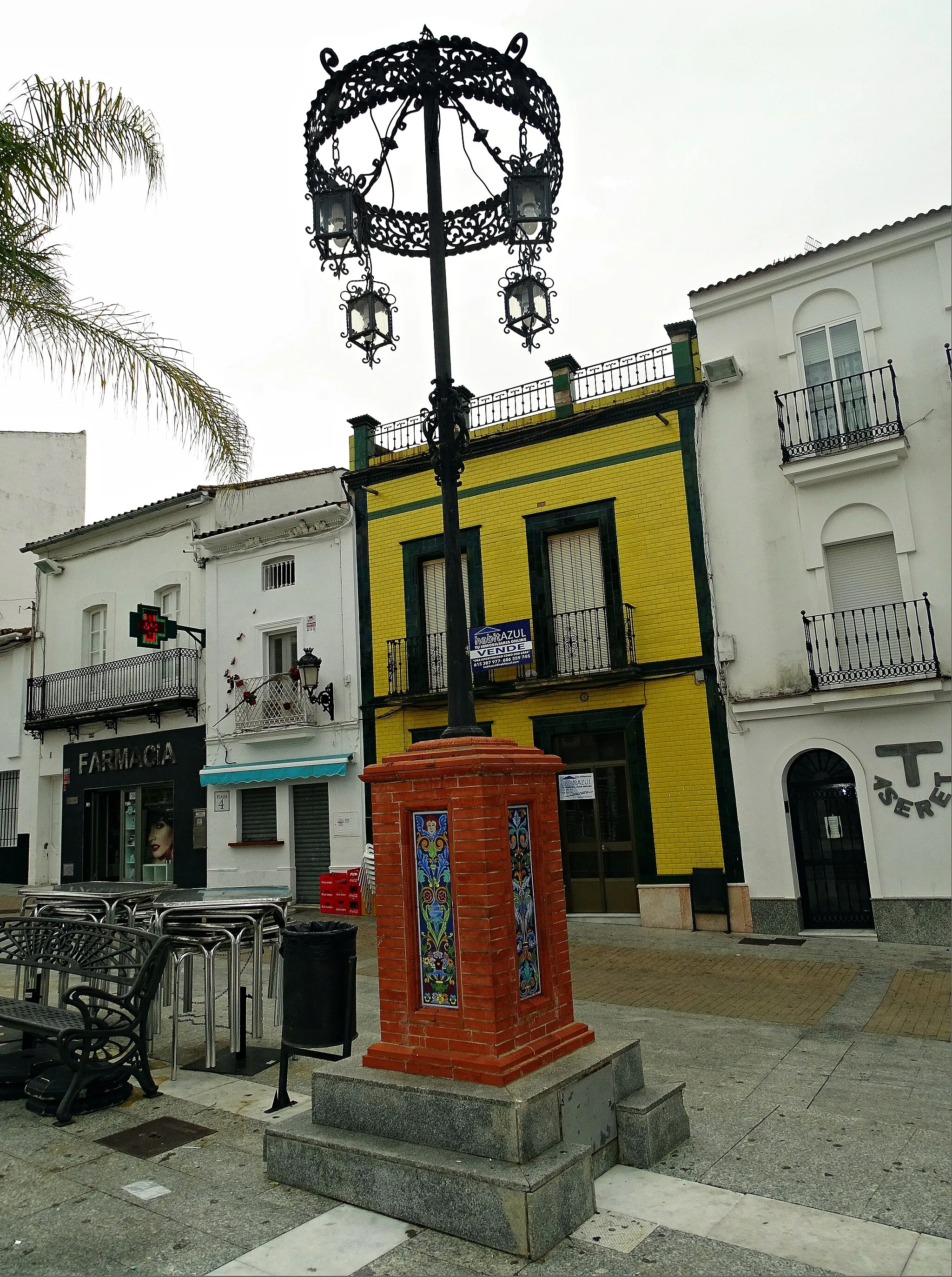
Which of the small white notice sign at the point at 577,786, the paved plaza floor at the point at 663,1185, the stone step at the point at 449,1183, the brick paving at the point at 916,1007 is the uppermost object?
the small white notice sign at the point at 577,786

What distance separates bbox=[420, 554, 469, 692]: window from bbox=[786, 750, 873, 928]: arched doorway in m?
5.95

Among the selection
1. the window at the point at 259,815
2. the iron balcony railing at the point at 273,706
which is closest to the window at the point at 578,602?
the iron balcony railing at the point at 273,706

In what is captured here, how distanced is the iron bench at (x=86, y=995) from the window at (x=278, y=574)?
1172cm

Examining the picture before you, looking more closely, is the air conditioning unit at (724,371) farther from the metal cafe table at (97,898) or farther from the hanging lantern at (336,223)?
the metal cafe table at (97,898)

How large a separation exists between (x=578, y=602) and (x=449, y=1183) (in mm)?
11658

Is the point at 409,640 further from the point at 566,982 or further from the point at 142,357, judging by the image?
the point at 566,982

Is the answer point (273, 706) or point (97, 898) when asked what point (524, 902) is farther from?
point (273, 706)

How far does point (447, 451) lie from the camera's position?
511 centimetres

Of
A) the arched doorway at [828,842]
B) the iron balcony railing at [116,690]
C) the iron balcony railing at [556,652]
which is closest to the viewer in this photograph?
the arched doorway at [828,842]

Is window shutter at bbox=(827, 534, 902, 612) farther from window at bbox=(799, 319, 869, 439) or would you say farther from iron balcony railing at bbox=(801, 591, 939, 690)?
window at bbox=(799, 319, 869, 439)

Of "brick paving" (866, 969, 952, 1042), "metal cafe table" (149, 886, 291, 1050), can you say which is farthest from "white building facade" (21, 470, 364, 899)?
"brick paving" (866, 969, 952, 1042)

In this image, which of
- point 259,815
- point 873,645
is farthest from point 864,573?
point 259,815

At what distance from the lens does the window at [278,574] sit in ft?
59.3

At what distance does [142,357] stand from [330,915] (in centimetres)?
1054
